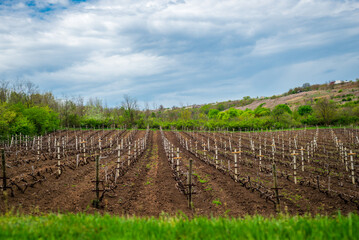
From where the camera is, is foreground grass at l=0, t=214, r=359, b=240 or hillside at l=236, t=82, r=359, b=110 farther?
hillside at l=236, t=82, r=359, b=110

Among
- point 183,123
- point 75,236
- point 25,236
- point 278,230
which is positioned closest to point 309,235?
point 278,230

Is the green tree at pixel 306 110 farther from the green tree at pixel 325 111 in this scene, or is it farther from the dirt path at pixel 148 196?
the dirt path at pixel 148 196

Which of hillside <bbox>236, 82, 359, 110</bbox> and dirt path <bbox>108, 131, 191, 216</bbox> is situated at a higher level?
hillside <bbox>236, 82, 359, 110</bbox>

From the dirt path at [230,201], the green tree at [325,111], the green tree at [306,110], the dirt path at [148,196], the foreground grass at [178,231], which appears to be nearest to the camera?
the foreground grass at [178,231]

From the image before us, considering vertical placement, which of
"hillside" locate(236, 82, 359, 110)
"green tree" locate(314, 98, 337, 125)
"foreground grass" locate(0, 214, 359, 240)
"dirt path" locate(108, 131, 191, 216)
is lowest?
"dirt path" locate(108, 131, 191, 216)

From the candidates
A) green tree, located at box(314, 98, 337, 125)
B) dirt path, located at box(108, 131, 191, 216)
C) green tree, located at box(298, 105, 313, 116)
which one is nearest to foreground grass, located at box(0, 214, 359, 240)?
dirt path, located at box(108, 131, 191, 216)

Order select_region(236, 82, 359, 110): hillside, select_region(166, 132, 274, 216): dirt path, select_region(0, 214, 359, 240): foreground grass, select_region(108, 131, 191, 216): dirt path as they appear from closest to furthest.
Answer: select_region(0, 214, 359, 240): foreground grass → select_region(108, 131, 191, 216): dirt path → select_region(166, 132, 274, 216): dirt path → select_region(236, 82, 359, 110): hillside

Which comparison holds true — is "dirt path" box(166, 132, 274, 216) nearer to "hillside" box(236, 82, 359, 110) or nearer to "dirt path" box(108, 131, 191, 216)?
"dirt path" box(108, 131, 191, 216)

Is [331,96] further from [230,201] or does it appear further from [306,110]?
[230,201]

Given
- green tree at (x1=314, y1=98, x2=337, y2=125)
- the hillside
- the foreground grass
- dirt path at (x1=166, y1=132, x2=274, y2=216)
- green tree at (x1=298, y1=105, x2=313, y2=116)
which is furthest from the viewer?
the hillside

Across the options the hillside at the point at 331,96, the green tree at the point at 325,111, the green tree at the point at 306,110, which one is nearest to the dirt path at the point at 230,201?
the green tree at the point at 325,111

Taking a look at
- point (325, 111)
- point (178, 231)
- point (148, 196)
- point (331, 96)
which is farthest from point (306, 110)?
point (178, 231)

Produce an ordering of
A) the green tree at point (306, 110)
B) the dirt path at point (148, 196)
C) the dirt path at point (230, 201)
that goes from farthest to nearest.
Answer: the green tree at point (306, 110) < the dirt path at point (230, 201) < the dirt path at point (148, 196)

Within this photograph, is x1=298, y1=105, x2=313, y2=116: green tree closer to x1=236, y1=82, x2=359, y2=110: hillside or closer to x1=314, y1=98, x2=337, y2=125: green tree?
x1=236, y1=82, x2=359, y2=110: hillside
